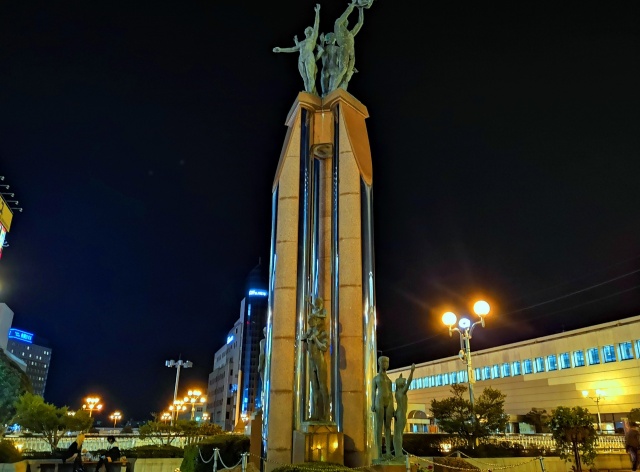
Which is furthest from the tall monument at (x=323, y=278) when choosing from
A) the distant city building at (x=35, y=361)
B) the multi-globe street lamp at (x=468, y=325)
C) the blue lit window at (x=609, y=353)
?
the distant city building at (x=35, y=361)

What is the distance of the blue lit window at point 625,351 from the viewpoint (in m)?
34.4

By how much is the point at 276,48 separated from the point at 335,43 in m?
2.32

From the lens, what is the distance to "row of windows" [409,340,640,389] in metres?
35.0

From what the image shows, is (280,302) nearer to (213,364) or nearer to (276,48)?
(276,48)

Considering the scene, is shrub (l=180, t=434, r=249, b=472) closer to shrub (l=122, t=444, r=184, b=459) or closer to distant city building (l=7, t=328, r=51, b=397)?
shrub (l=122, t=444, r=184, b=459)

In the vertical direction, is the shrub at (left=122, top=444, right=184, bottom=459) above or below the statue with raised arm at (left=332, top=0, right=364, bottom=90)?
below

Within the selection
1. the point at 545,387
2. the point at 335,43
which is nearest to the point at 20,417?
the point at 335,43

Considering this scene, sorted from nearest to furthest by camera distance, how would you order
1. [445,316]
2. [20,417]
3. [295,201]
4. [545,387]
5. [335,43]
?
1. [295,201]
2. [335,43]
3. [445,316]
4. [20,417]
5. [545,387]

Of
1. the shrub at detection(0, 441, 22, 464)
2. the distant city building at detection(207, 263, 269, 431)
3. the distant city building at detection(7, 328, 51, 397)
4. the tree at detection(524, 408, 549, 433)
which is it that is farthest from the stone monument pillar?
the distant city building at detection(7, 328, 51, 397)

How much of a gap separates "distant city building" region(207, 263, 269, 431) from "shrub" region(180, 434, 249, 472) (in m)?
82.5

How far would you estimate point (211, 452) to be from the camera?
53.3 feet

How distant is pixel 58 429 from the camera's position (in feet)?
81.9

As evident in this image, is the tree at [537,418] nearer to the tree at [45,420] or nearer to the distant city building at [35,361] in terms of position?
the tree at [45,420]

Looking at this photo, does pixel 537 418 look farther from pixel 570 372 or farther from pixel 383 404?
pixel 383 404
